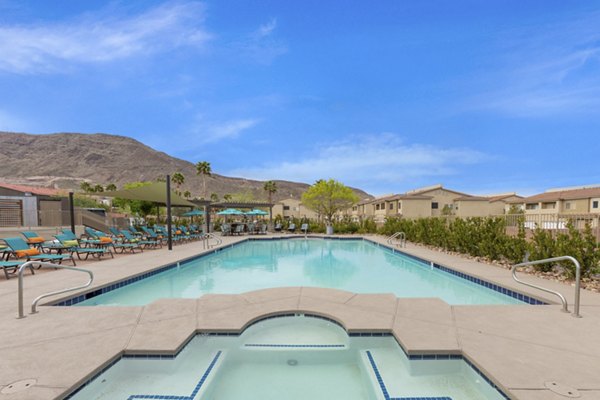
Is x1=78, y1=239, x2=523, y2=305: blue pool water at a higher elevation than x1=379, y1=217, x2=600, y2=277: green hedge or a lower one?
lower

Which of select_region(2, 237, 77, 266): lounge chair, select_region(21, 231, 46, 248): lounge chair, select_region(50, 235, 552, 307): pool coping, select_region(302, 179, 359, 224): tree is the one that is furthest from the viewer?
select_region(302, 179, 359, 224): tree

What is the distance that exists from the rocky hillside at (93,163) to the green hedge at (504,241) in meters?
78.0

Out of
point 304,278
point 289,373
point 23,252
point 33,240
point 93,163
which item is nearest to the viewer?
point 289,373

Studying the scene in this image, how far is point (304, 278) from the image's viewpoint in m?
8.31

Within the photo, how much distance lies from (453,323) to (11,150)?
133 meters

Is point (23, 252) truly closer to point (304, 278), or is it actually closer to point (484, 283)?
point (304, 278)

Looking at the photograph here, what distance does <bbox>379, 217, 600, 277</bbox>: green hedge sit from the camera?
6297mm

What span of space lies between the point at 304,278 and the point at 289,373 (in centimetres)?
499

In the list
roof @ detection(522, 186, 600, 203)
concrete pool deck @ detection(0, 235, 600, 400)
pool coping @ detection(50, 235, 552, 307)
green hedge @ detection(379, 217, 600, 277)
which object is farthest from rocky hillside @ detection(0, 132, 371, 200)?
concrete pool deck @ detection(0, 235, 600, 400)

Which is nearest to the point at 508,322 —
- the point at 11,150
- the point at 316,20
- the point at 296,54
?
the point at 316,20

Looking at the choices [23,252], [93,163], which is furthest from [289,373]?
[93,163]

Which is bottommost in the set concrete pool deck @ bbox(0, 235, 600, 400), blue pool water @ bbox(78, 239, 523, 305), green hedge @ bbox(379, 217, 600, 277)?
blue pool water @ bbox(78, 239, 523, 305)

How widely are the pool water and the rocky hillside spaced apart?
285 feet

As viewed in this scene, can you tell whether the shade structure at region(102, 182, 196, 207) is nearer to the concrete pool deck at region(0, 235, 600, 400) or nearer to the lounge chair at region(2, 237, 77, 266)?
the lounge chair at region(2, 237, 77, 266)
